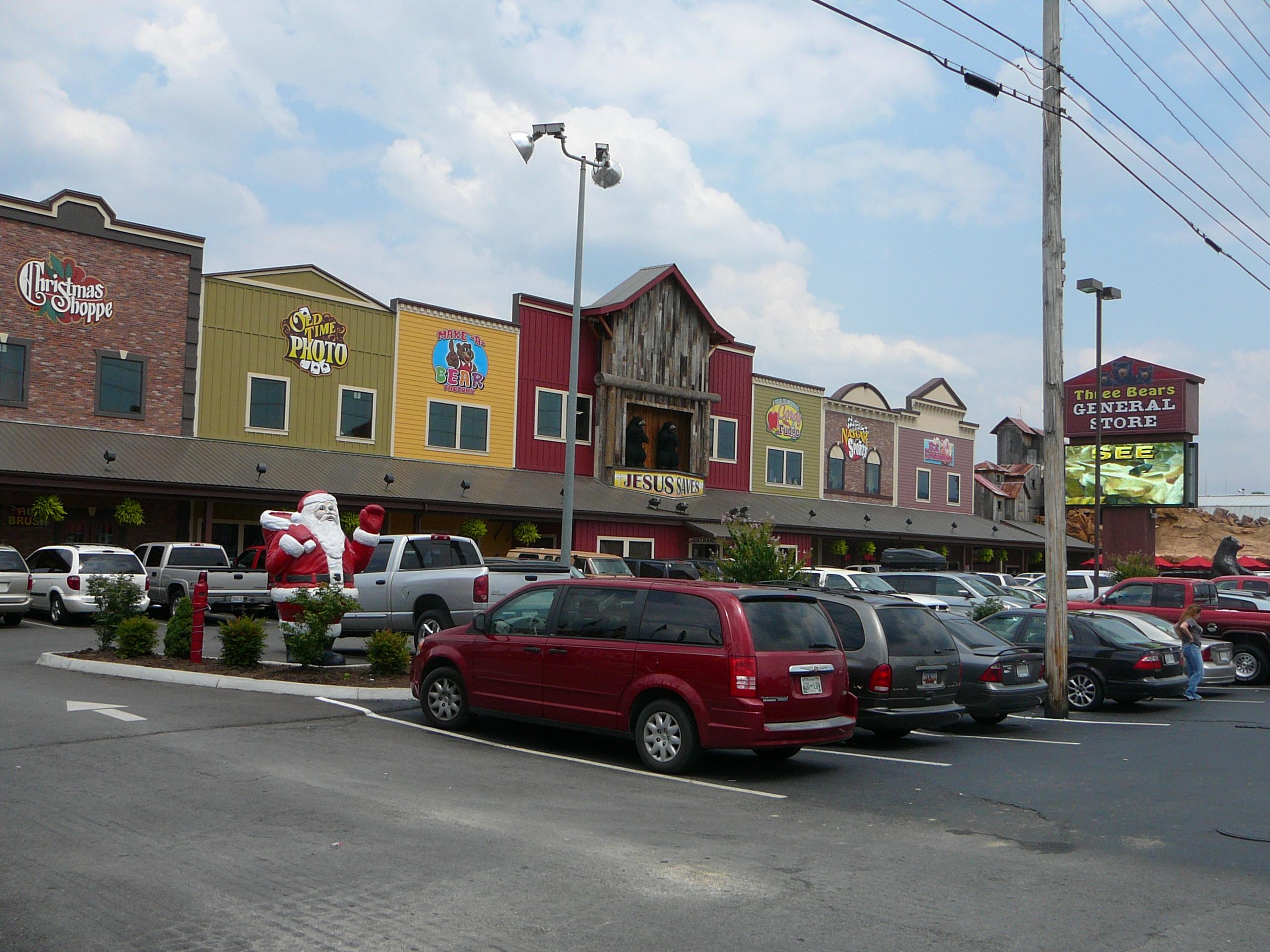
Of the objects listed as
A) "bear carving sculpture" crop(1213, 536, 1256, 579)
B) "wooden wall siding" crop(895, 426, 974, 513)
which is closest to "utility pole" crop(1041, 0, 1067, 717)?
"bear carving sculpture" crop(1213, 536, 1256, 579)

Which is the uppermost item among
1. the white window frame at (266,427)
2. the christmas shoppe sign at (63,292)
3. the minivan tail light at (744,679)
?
the christmas shoppe sign at (63,292)

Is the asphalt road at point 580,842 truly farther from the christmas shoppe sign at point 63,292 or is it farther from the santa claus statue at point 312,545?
the christmas shoppe sign at point 63,292

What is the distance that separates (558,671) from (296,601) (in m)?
5.51

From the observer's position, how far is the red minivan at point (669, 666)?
10.1 metres

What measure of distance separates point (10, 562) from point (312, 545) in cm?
967

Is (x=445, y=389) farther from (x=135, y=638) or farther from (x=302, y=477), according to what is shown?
(x=135, y=638)

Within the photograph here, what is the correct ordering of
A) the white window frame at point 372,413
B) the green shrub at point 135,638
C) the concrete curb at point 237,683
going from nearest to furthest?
1. the concrete curb at point 237,683
2. the green shrub at point 135,638
3. the white window frame at point 372,413

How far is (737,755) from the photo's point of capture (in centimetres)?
1163

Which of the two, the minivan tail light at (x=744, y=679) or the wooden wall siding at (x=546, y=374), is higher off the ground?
the wooden wall siding at (x=546, y=374)

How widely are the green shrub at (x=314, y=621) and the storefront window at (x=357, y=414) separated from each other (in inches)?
692

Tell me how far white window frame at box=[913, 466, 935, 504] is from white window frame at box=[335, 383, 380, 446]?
1066 inches

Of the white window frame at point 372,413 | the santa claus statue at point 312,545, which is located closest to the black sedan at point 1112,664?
the santa claus statue at point 312,545

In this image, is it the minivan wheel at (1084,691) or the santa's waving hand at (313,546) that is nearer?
the minivan wheel at (1084,691)

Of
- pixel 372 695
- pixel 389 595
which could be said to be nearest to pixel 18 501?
pixel 389 595
